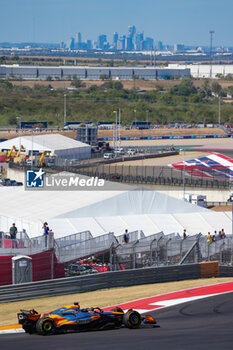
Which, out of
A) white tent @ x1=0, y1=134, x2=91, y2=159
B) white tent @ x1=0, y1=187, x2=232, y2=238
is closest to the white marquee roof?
white tent @ x1=0, y1=134, x2=91, y2=159

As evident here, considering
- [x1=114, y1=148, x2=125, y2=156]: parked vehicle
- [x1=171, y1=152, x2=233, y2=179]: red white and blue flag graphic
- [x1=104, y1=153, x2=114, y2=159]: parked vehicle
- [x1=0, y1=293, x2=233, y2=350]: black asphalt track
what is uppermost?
[x1=114, y1=148, x2=125, y2=156]: parked vehicle

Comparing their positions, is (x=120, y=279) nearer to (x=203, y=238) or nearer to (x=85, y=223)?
(x=203, y=238)

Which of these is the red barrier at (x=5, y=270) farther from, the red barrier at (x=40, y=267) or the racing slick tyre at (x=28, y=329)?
the racing slick tyre at (x=28, y=329)

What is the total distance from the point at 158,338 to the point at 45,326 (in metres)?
2.45

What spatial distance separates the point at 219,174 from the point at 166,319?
42.6 m

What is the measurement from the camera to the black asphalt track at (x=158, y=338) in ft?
45.6

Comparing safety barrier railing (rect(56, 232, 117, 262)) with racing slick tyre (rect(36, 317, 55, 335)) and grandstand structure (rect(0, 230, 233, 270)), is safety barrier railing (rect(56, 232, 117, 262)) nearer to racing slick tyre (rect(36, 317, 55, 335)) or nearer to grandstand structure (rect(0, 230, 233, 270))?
grandstand structure (rect(0, 230, 233, 270))

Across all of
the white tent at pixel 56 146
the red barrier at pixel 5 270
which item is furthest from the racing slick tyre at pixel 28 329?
the white tent at pixel 56 146

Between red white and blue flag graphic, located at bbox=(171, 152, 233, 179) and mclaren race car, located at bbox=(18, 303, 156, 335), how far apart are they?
39986mm

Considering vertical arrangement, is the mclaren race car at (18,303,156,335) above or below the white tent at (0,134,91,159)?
below

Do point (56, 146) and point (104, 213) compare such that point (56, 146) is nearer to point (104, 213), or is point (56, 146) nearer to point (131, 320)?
point (104, 213)

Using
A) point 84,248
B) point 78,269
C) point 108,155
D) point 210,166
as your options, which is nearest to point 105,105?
point 108,155

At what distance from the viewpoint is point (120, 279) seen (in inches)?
845

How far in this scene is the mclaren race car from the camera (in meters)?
15.0
